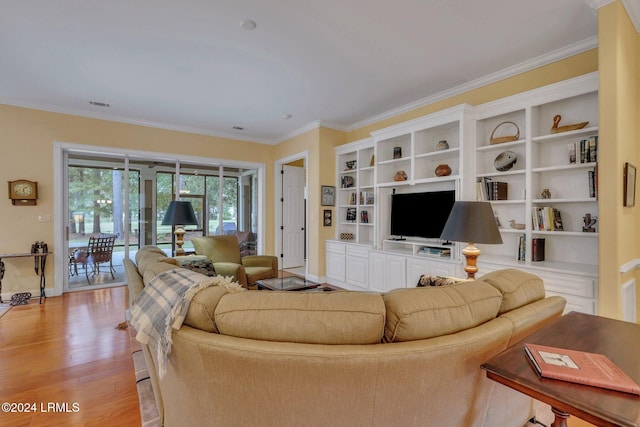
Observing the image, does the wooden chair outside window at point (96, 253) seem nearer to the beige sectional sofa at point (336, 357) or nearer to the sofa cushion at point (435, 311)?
the beige sectional sofa at point (336, 357)

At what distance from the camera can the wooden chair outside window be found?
4.96 m

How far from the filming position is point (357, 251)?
4.85m

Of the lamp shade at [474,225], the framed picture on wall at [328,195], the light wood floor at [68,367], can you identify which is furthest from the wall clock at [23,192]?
the lamp shade at [474,225]

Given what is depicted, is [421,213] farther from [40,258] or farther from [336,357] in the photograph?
[40,258]

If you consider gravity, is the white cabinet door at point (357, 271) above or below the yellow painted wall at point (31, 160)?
below

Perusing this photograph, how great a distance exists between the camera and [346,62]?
3.26 m

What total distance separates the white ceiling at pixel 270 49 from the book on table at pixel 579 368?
98.8 inches

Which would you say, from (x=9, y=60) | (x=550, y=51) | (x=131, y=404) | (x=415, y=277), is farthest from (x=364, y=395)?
(x=9, y=60)

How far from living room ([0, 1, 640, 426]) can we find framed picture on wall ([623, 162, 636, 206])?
0.26ft

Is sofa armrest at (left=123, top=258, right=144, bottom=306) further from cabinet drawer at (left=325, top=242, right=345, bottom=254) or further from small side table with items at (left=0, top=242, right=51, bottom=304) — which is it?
cabinet drawer at (left=325, top=242, right=345, bottom=254)

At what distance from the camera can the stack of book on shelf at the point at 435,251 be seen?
12.5ft

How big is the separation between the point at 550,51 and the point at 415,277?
288cm

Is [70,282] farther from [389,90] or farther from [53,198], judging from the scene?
[389,90]

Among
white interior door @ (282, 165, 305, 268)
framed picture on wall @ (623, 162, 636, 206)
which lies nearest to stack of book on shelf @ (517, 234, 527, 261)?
framed picture on wall @ (623, 162, 636, 206)
